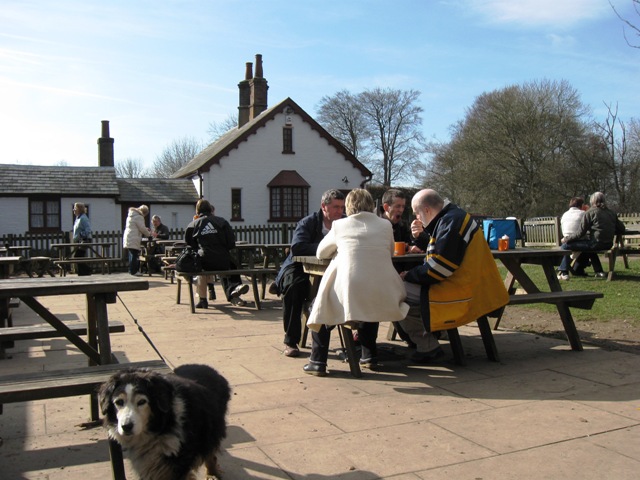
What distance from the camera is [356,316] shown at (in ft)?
16.1

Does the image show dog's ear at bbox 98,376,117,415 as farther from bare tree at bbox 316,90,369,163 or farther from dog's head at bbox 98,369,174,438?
bare tree at bbox 316,90,369,163

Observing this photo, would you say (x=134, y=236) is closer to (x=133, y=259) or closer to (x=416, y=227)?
(x=133, y=259)

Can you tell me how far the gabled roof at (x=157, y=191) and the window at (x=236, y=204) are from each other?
75.6 inches

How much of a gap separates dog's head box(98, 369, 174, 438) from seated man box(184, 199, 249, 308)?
22.2 ft

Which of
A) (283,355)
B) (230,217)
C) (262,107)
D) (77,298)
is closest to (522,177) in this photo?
(262,107)

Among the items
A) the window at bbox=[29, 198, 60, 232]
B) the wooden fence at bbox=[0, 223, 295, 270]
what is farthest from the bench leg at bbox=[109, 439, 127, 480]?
the window at bbox=[29, 198, 60, 232]

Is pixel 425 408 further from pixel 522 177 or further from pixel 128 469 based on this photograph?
pixel 522 177

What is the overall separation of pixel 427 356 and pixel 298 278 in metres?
1.48

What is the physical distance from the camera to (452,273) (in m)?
5.10

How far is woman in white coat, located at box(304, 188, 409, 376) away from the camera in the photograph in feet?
16.3

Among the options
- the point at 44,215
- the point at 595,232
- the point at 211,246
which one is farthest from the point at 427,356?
the point at 44,215

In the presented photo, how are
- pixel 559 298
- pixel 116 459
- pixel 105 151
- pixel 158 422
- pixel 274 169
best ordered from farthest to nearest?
1. pixel 105 151
2. pixel 274 169
3. pixel 559 298
4. pixel 116 459
5. pixel 158 422

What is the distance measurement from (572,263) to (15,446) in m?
10.6

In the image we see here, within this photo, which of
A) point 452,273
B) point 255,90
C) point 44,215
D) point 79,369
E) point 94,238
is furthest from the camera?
point 255,90
